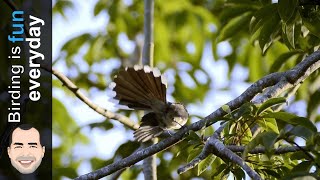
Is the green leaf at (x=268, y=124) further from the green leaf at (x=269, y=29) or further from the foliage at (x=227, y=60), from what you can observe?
the green leaf at (x=269, y=29)

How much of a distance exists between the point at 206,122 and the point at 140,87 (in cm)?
31

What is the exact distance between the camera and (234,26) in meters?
2.90

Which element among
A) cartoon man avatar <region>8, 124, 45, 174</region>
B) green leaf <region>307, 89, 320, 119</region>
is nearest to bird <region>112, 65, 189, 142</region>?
cartoon man avatar <region>8, 124, 45, 174</region>

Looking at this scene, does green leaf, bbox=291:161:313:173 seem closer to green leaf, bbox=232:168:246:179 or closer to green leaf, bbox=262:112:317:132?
green leaf, bbox=262:112:317:132

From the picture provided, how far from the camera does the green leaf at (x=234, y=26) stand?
113 inches

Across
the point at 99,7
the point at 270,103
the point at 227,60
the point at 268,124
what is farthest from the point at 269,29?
the point at 99,7

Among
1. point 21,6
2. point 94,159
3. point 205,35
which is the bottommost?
point 21,6

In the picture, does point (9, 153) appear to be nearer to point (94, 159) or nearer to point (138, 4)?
point (94, 159)

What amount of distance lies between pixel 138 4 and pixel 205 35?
20.0 inches

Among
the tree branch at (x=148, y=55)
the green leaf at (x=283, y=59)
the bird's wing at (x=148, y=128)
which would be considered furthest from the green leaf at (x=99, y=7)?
the bird's wing at (x=148, y=128)

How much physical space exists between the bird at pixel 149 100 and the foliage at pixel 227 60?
0.39ft

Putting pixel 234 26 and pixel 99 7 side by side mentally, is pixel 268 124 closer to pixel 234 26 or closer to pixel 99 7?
pixel 234 26

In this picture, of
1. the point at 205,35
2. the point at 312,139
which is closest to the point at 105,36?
the point at 205,35

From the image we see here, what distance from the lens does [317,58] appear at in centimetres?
194
